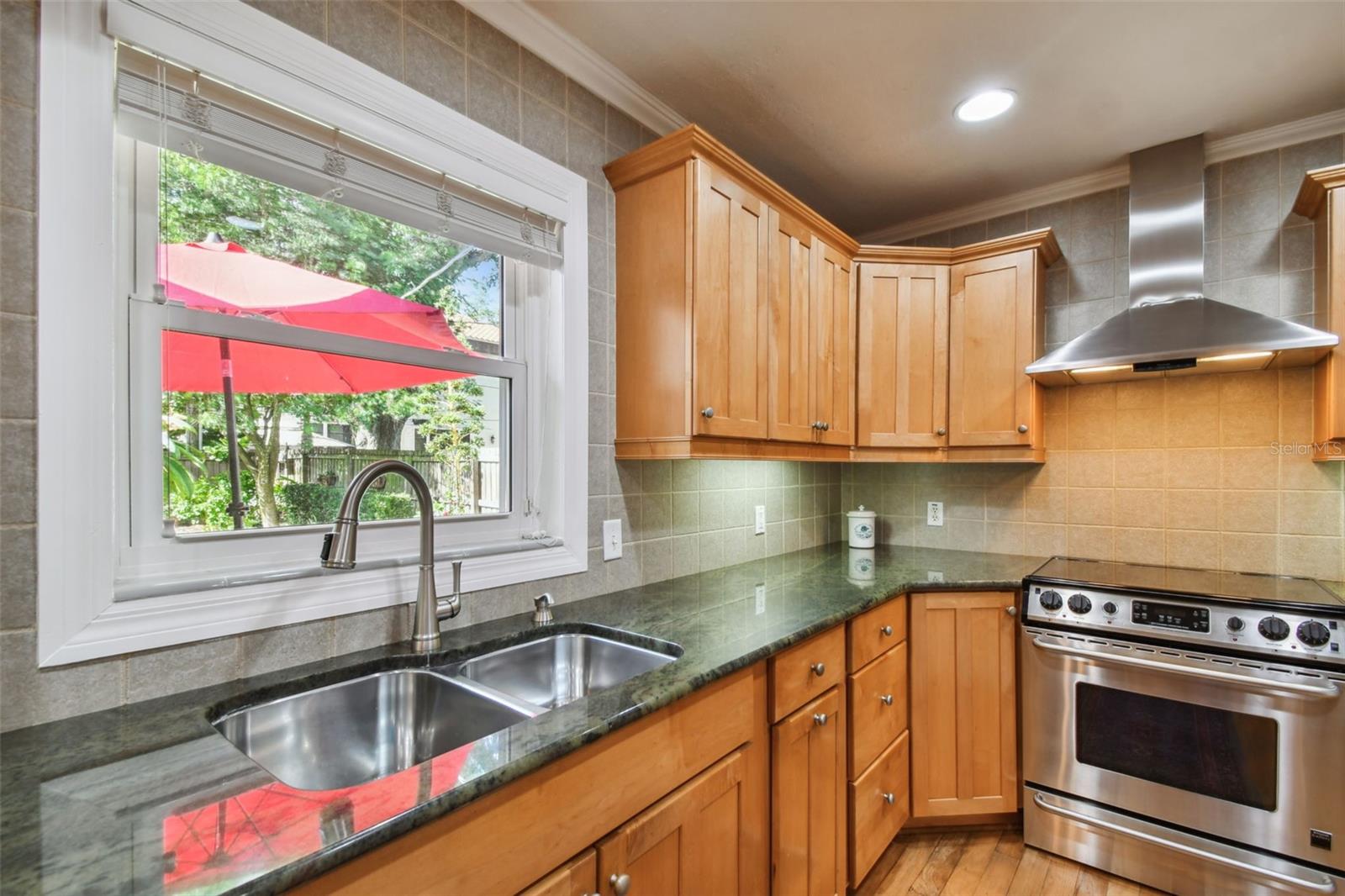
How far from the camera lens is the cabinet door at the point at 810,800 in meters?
1.48

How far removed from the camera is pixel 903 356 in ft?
8.48

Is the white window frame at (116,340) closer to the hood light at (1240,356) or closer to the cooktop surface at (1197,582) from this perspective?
the cooktop surface at (1197,582)

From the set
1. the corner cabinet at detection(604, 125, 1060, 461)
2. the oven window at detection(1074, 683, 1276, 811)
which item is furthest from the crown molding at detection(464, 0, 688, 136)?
the oven window at detection(1074, 683, 1276, 811)

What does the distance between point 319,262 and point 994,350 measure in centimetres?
237

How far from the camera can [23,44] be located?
0.95m

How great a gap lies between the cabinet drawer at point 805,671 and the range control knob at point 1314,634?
1.28 m

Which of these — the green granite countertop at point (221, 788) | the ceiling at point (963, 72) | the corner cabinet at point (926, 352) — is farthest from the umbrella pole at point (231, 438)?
the corner cabinet at point (926, 352)

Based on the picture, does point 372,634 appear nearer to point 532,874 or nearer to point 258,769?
point 258,769

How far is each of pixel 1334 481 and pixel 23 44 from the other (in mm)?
3546

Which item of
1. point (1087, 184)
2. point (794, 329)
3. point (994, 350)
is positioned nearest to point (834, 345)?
point (794, 329)

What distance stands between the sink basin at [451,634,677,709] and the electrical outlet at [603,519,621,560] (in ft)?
1.25

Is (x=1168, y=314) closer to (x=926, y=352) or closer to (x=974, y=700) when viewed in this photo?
(x=926, y=352)

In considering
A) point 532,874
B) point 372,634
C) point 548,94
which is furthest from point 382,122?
point 532,874

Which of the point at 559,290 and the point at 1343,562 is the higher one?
the point at 559,290
